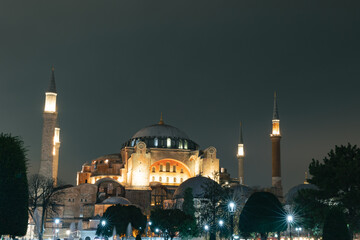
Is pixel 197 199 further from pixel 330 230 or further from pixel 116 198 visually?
pixel 330 230

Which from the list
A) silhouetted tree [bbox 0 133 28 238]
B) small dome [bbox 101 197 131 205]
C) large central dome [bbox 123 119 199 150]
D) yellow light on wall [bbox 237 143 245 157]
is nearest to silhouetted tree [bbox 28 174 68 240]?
small dome [bbox 101 197 131 205]

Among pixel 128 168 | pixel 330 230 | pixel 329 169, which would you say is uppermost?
pixel 128 168

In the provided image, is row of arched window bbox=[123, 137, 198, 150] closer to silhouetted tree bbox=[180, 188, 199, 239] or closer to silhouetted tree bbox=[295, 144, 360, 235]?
silhouetted tree bbox=[180, 188, 199, 239]

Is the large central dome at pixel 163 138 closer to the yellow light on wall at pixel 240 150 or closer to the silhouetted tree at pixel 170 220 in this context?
the yellow light on wall at pixel 240 150

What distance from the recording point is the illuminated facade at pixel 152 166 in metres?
66.1

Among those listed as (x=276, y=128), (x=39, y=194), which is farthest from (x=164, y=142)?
(x=39, y=194)

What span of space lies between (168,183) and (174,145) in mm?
5793

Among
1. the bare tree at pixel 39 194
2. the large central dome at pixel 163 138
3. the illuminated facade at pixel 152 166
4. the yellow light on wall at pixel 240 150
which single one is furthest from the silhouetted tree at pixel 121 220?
the yellow light on wall at pixel 240 150

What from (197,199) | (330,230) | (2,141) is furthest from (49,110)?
(330,230)

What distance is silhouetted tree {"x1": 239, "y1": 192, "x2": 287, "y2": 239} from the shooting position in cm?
2752

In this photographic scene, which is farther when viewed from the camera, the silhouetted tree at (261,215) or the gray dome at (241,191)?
the gray dome at (241,191)

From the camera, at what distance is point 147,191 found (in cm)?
A: 6544

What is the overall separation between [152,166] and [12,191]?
48770 mm

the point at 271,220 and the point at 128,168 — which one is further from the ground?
the point at 128,168
